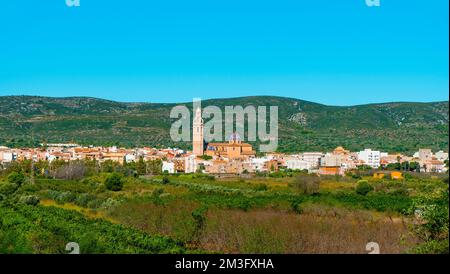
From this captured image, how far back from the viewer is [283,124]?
3733 inches

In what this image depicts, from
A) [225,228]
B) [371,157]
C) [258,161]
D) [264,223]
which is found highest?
[371,157]

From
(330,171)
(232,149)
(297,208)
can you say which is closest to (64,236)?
(297,208)

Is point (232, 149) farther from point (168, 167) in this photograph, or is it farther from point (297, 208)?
point (297, 208)

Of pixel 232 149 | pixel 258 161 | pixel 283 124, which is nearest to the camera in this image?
pixel 258 161

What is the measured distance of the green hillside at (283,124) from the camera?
8431 cm

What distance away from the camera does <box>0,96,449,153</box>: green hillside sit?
277ft

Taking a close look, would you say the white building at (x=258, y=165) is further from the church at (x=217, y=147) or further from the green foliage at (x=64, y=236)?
the green foliage at (x=64, y=236)

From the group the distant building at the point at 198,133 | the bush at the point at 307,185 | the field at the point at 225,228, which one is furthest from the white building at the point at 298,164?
the field at the point at 225,228

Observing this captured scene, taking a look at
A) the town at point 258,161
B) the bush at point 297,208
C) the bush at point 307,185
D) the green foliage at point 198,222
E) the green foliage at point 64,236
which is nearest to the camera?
the green foliage at point 64,236

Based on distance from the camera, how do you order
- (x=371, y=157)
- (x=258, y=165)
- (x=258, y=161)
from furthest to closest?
(x=371, y=157), (x=258, y=161), (x=258, y=165)

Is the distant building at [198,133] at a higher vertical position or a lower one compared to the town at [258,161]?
higher

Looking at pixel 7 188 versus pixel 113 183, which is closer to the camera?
pixel 7 188

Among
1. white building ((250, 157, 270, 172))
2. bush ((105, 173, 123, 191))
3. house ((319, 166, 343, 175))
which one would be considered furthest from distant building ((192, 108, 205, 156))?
bush ((105, 173, 123, 191))
